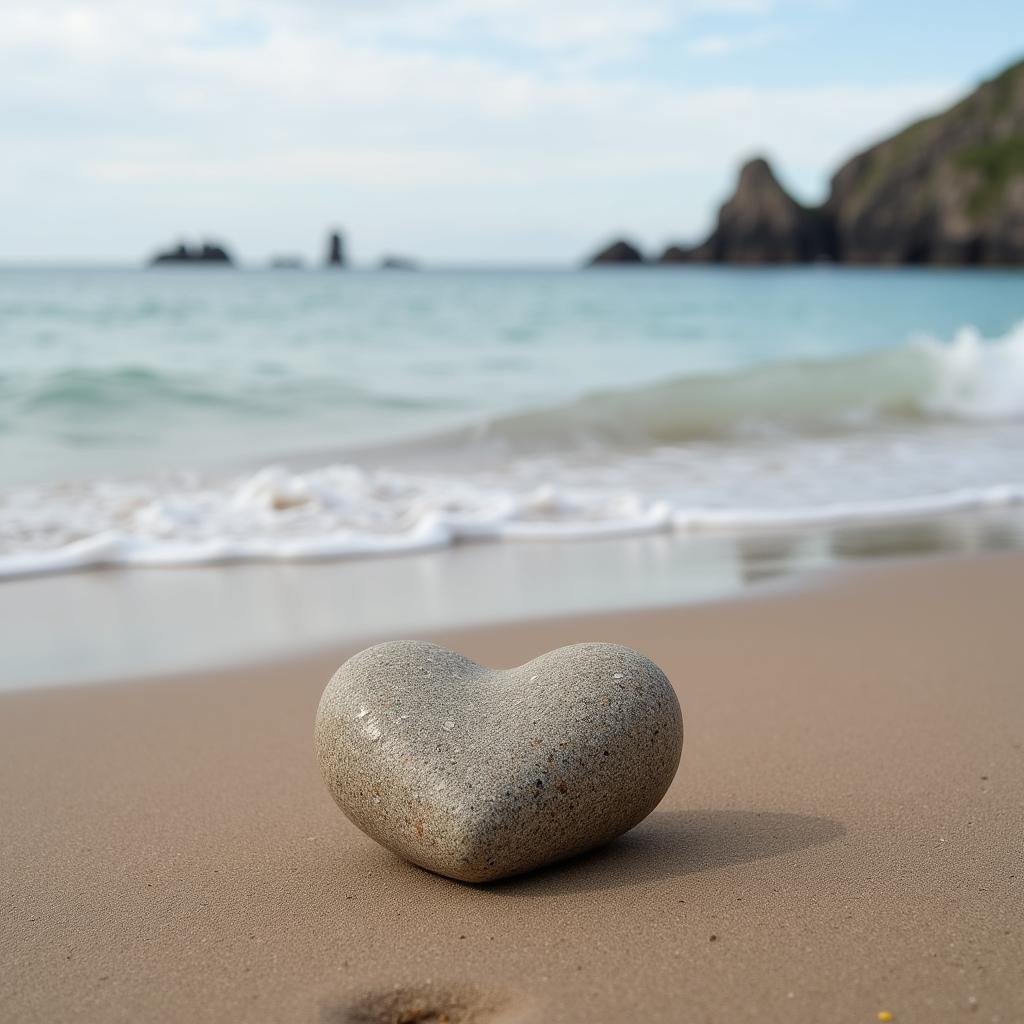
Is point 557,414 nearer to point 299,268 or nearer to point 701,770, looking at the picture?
point 701,770

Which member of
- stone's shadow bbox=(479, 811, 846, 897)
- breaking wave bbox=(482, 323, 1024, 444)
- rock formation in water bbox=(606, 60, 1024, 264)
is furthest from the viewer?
rock formation in water bbox=(606, 60, 1024, 264)

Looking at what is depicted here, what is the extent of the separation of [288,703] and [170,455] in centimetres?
701

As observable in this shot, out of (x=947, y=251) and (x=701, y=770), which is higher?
(x=947, y=251)

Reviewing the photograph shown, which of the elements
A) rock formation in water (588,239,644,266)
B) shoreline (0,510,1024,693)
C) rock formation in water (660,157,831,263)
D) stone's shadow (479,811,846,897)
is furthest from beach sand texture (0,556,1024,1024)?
rock formation in water (588,239,644,266)

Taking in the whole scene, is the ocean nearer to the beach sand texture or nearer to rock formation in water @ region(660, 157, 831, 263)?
the beach sand texture

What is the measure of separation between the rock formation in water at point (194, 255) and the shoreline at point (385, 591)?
92.9 meters

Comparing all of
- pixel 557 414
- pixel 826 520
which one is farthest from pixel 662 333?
A: pixel 826 520

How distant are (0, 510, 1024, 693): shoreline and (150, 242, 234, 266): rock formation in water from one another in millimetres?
92861

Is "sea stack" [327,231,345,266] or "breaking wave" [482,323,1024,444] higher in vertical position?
"sea stack" [327,231,345,266]

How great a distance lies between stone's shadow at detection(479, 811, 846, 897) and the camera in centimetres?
245

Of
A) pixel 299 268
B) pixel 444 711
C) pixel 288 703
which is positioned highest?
pixel 299 268

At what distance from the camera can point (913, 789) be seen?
291cm

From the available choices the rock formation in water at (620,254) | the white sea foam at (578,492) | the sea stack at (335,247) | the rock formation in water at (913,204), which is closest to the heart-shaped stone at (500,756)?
the white sea foam at (578,492)

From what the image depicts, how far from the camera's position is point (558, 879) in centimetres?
246
